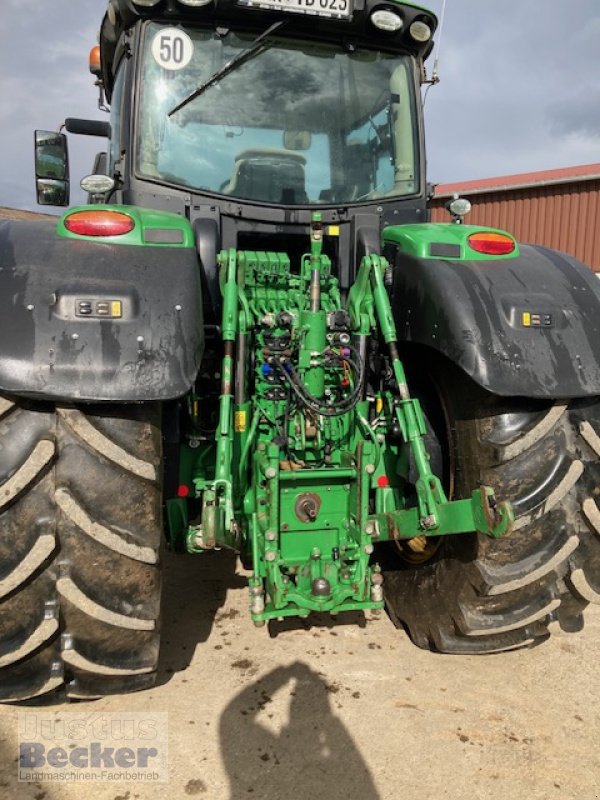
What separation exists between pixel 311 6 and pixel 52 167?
1.77 m

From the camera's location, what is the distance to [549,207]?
1390cm

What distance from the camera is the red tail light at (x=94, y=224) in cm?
228

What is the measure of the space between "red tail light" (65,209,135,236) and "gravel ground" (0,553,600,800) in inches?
67.8

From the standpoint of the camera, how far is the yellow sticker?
257 centimetres

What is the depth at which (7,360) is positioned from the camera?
1.89 metres

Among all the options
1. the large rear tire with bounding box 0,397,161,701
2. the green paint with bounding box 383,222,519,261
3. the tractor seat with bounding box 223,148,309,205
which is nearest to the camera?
the large rear tire with bounding box 0,397,161,701

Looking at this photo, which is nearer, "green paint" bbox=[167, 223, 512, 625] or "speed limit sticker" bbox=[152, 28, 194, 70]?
"green paint" bbox=[167, 223, 512, 625]

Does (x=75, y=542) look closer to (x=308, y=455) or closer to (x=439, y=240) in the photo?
(x=308, y=455)

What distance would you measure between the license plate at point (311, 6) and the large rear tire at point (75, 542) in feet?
6.21

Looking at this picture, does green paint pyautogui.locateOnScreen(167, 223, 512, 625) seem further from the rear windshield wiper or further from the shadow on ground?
the rear windshield wiper

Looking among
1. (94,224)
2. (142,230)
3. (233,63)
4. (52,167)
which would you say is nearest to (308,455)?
(142,230)

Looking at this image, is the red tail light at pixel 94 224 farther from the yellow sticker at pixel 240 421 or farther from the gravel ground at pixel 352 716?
the gravel ground at pixel 352 716

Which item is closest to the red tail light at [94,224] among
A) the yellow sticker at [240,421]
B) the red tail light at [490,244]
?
the yellow sticker at [240,421]

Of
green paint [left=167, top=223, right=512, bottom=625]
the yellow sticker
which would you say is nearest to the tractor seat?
green paint [left=167, top=223, right=512, bottom=625]
